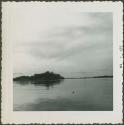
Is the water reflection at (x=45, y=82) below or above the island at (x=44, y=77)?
below

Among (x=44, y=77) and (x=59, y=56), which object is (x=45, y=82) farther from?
(x=59, y=56)

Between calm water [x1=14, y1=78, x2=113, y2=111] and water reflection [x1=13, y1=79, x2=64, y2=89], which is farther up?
water reflection [x1=13, y1=79, x2=64, y2=89]

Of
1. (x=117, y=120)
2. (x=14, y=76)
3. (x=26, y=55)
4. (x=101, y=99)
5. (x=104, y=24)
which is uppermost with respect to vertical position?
(x=104, y=24)

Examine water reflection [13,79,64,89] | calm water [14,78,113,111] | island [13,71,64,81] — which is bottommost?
calm water [14,78,113,111]

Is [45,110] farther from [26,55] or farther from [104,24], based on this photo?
[104,24]

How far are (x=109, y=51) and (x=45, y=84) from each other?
398 millimetres

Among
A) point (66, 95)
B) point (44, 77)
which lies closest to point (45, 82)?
point (44, 77)

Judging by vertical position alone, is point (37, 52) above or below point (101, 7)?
below

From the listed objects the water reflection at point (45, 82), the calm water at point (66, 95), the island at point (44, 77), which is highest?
the island at point (44, 77)

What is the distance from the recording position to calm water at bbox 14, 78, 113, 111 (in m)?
1.48

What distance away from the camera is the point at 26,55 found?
1497 mm

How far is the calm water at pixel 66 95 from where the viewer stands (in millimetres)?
1482

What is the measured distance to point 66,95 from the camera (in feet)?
4.88

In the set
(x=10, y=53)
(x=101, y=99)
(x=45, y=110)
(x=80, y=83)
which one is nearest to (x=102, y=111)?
(x=101, y=99)
